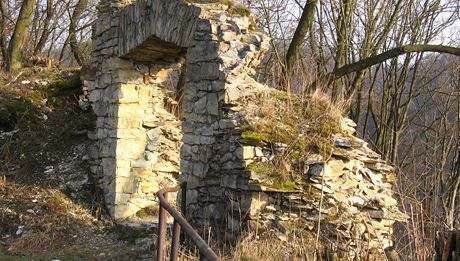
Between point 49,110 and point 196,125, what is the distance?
165 inches

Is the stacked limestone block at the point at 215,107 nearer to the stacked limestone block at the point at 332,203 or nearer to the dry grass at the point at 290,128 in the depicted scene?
the dry grass at the point at 290,128

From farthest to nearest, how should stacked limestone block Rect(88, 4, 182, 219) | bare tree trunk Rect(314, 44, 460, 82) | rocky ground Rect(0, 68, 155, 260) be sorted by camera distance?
bare tree trunk Rect(314, 44, 460, 82) < stacked limestone block Rect(88, 4, 182, 219) < rocky ground Rect(0, 68, 155, 260)

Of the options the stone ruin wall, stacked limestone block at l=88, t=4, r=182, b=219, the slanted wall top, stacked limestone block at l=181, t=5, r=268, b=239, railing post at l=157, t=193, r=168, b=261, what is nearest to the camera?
railing post at l=157, t=193, r=168, b=261

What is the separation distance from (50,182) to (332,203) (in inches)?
177

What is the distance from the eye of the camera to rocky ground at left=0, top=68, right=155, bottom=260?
19.7ft

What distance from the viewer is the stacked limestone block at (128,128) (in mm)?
7109

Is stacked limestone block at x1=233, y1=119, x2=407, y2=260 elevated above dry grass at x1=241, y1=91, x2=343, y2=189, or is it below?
below

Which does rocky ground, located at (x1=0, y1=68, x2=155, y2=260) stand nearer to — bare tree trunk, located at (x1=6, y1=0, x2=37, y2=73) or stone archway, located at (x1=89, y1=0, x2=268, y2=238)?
stone archway, located at (x1=89, y1=0, x2=268, y2=238)

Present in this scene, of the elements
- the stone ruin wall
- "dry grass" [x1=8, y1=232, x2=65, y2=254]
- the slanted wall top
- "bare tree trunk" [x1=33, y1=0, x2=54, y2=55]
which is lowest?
"dry grass" [x1=8, y1=232, x2=65, y2=254]

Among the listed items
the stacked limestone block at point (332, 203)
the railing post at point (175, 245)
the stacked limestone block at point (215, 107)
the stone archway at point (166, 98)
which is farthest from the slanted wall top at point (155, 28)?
the railing post at point (175, 245)

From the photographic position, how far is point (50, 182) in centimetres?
736

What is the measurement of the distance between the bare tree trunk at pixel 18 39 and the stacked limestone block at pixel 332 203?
7.30 meters

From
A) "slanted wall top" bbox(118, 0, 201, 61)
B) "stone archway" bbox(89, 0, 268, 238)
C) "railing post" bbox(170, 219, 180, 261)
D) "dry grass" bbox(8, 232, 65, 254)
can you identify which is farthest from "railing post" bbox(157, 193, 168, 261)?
"dry grass" bbox(8, 232, 65, 254)

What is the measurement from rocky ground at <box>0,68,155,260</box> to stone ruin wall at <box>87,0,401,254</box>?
15.9 inches
